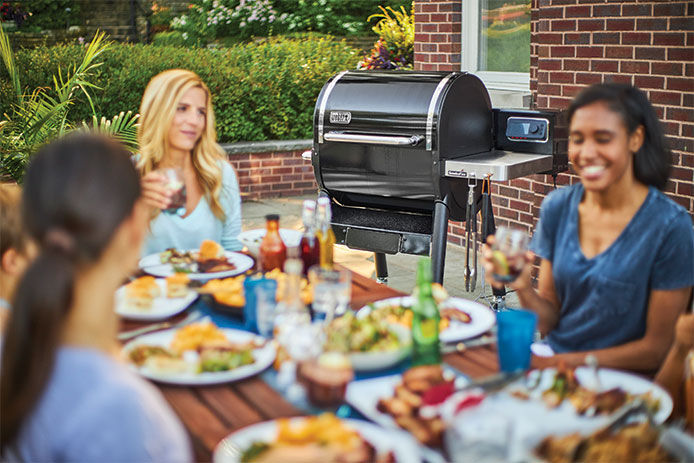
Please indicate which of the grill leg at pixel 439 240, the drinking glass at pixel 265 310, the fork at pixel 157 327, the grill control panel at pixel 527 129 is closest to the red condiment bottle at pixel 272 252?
the fork at pixel 157 327

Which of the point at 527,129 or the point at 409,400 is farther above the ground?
the point at 527,129

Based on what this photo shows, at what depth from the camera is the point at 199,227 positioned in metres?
3.28

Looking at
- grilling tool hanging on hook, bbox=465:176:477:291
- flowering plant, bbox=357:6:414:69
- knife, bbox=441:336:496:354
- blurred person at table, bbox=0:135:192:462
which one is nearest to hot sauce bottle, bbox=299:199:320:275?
knife, bbox=441:336:496:354

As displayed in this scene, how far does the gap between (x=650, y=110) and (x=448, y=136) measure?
203cm

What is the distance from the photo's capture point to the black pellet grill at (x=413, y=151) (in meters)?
4.29

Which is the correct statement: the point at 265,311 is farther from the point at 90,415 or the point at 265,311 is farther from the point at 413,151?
the point at 413,151

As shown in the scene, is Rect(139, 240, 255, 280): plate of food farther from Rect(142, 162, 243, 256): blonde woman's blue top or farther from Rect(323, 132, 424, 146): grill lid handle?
Rect(323, 132, 424, 146): grill lid handle

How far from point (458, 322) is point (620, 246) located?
48 cm

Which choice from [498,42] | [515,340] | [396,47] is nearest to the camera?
[515,340]

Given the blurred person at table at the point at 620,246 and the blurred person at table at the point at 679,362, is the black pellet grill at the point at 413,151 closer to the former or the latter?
the blurred person at table at the point at 620,246

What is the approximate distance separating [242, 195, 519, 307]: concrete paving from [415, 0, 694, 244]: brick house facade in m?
0.52

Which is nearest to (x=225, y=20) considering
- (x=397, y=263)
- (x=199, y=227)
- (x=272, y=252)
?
(x=397, y=263)

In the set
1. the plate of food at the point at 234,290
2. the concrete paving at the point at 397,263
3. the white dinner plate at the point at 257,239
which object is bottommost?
the concrete paving at the point at 397,263

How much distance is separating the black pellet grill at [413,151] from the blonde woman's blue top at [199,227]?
47.5 inches
